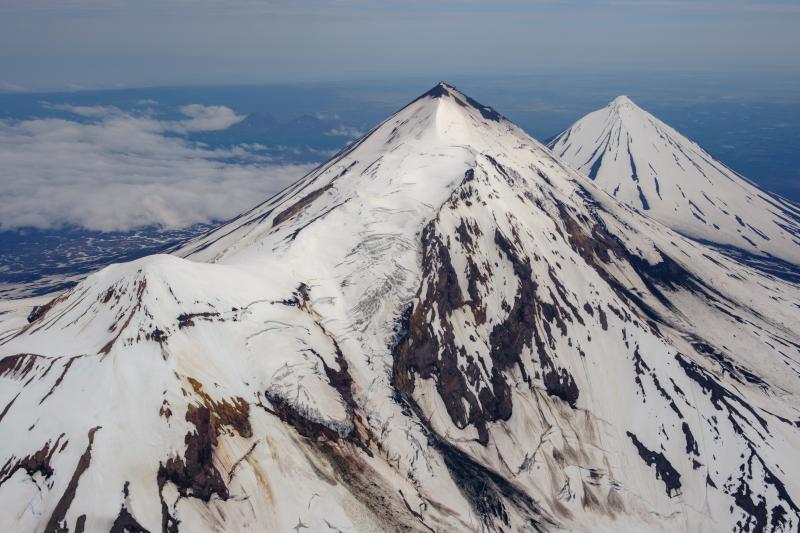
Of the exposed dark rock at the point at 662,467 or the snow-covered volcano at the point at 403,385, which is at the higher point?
the snow-covered volcano at the point at 403,385

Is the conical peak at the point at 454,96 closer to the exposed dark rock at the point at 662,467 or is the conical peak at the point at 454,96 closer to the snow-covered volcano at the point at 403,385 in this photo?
the snow-covered volcano at the point at 403,385

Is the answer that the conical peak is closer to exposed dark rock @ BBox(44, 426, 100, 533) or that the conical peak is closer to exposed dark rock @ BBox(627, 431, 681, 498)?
exposed dark rock @ BBox(627, 431, 681, 498)

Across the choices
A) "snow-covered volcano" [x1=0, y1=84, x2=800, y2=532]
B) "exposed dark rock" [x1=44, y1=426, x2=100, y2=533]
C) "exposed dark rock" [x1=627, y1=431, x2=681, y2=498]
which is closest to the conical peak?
"snow-covered volcano" [x1=0, y1=84, x2=800, y2=532]

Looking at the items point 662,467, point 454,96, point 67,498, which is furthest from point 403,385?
point 454,96

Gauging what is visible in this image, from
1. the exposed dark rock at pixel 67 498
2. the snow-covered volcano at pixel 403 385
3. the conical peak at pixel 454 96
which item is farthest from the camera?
the conical peak at pixel 454 96

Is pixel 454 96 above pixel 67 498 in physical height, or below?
above

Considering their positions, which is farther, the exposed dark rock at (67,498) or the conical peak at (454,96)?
the conical peak at (454,96)

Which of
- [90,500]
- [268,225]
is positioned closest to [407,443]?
[90,500]

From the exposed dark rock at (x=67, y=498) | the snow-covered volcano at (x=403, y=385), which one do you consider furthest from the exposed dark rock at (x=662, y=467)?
the exposed dark rock at (x=67, y=498)

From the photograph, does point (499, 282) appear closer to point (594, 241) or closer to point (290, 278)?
point (290, 278)

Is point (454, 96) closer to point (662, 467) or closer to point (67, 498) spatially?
point (662, 467)
